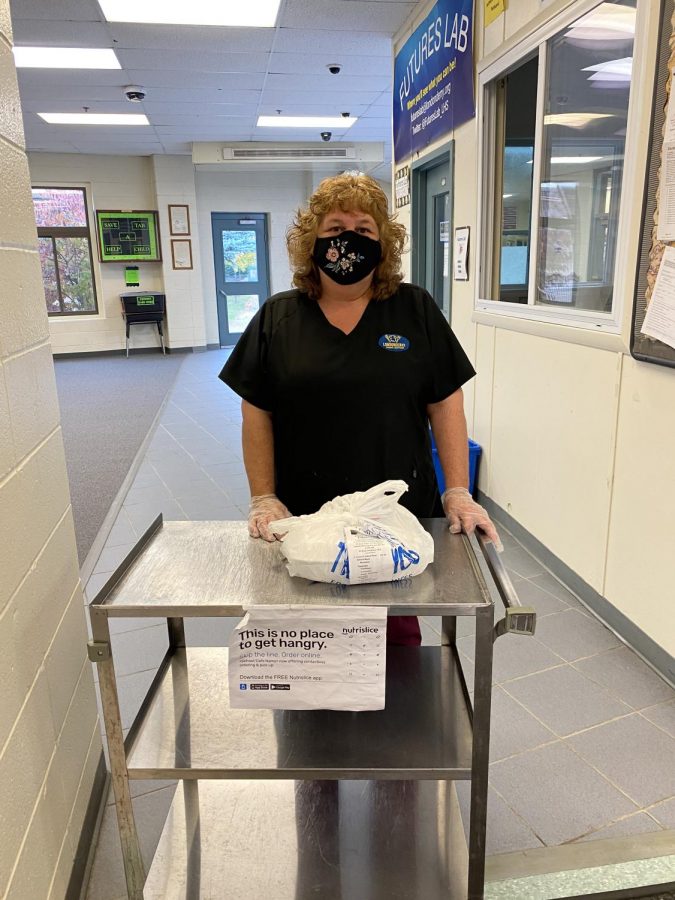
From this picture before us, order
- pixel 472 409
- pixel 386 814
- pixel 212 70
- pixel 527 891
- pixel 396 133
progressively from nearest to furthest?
pixel 527 891 < pixel 386 814 < pixel 472 409 < pixel 396 133 < pixel 212 70

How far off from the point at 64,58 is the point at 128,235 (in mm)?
4781

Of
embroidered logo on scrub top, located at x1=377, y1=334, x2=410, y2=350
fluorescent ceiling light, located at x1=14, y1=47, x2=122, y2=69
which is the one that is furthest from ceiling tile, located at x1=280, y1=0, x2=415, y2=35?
embroidered logo on scrub top, located at x1=377, y1=334, x2=410, y2=350

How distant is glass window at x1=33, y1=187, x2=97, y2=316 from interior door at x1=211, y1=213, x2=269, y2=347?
1917 mm

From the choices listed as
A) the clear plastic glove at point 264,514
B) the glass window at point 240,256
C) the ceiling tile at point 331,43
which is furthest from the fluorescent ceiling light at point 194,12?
the glass window at point 240,256

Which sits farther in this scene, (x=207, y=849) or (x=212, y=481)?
(x=212, y=481)

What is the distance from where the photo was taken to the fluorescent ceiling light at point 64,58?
16.0 ft

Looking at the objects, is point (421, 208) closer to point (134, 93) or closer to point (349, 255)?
point (134, 93)

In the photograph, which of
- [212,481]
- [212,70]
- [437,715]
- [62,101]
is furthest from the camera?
[62,101]

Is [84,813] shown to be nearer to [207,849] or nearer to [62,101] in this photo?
[207,849]

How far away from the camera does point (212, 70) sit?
5.38 m

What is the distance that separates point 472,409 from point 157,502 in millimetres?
1969

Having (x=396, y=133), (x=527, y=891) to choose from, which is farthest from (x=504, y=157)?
(x=527, y=891)

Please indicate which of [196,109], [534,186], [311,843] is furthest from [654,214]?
[196,109]

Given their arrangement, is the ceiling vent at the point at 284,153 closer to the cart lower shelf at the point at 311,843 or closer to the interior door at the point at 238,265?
the interior door at the point at 238,265
